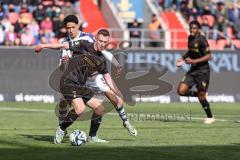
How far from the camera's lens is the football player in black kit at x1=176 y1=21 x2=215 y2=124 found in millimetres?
19266

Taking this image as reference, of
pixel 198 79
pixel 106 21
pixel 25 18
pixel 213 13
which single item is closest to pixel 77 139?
pixel 198 79

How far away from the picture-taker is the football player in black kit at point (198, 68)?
63.2 feet

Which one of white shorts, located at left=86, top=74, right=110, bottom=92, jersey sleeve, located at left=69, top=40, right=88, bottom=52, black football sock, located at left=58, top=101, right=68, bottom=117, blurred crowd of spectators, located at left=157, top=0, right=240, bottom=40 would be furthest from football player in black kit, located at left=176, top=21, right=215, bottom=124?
blurred crowd of spectators, located at left=157, top=0, right=240, bottom=40

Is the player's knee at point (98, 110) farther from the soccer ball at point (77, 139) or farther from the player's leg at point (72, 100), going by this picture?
the soccer ball at point (77, 139)

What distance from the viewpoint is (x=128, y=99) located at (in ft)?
92.5

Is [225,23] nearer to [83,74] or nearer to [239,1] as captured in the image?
[239,1]

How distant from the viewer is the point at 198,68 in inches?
781

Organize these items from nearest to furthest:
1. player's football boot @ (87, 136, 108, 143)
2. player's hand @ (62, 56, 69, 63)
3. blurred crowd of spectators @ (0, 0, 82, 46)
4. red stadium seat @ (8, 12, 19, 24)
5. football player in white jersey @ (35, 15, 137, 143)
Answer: football player in white jersey @ (35, 15, 137, 143) → player's football boot @ (87, 136, 108, 143) → player's hand @ (62, 56, 69, 63) → blurred crowd of spectators @ (0, 0, 82, 46) → red stadium seat @ (8, 12, 19, 24)

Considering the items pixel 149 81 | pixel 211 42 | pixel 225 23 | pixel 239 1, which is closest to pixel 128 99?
pixel 149 81

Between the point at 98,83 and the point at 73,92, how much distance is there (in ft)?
2.95

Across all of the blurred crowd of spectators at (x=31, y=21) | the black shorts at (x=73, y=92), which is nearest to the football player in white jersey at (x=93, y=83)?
the black shorts at (x=73, y=92)

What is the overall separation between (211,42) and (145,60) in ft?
12.2

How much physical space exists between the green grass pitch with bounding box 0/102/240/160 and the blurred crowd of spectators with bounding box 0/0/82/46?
6304mm

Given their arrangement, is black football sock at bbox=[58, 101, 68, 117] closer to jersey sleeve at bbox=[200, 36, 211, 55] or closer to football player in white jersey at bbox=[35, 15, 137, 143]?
football player in white jersey at bbox=[35, 15, 137, 143]
